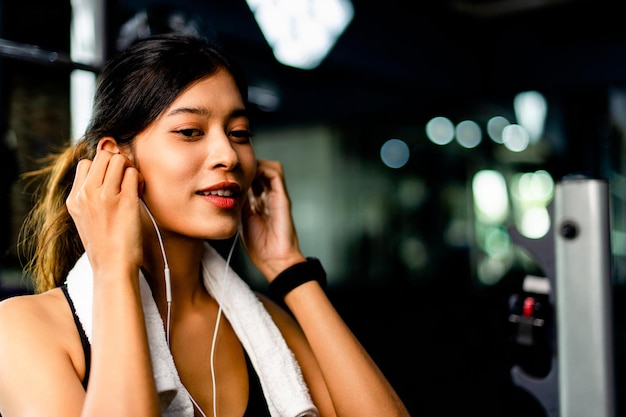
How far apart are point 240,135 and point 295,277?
0.35m

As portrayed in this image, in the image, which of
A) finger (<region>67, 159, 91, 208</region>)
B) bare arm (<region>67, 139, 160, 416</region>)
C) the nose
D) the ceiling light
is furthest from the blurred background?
finger (<region>67, 159, 91, 208</region>)

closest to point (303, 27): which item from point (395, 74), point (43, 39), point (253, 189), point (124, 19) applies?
point (395, 74)

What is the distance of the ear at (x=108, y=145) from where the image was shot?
4.00 ft

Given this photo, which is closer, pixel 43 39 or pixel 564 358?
pixel 564 358

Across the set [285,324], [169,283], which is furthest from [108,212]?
[285,324]

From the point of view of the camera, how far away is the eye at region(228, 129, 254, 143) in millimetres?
1273

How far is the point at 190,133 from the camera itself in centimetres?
120

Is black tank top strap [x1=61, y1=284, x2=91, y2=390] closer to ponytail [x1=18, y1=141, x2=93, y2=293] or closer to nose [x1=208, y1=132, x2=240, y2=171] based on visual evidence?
ponytail [x1=18, y1=141, x2=93, y2=293]

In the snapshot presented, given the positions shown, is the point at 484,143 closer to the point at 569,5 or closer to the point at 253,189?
the point at 569,5

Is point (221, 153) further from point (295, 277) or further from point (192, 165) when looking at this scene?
point (295, 277)

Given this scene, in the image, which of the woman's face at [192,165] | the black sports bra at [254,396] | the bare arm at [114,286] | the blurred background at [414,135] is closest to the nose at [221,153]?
the woman's face at [192,165]

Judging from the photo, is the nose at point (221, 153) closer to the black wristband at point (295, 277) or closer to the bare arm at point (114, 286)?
the bare arm at point (114, 286)

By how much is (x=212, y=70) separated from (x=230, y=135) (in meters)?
0.14

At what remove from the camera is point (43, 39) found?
7.42 ft
